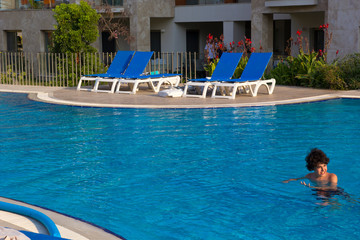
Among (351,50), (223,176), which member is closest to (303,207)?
(223,176)

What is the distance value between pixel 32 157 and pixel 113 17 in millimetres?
22805

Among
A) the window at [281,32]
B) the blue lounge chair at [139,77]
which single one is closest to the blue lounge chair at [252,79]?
the blue lounge chair at [139,77]

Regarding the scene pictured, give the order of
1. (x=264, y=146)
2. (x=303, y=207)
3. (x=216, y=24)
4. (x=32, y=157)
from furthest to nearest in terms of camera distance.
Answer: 1. (x=216, y=24)
2. (x=264, y=146)
3. (x=32, y=157)
4. (x=303, y=207)

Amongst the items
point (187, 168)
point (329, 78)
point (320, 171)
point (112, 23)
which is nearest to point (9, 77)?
point (112, 23)

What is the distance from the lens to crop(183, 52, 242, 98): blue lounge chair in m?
15.3

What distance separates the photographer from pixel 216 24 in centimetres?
3572

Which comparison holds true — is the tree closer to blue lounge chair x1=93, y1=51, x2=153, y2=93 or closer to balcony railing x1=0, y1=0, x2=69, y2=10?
balcony railing x1=0, y1=0, x2=69, y2=10

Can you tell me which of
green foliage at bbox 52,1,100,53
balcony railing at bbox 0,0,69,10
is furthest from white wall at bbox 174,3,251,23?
green foliage at bbox 52,1,100,53

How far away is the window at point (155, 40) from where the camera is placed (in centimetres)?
3372

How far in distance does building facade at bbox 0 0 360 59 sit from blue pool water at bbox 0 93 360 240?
42.6ft

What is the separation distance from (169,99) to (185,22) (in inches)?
743

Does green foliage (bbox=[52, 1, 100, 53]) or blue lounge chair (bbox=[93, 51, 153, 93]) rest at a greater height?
green foliage (bbox=[52, 1, 100, 53])

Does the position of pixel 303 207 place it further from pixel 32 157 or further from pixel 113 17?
pixel 113 17

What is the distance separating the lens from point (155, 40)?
111ft
